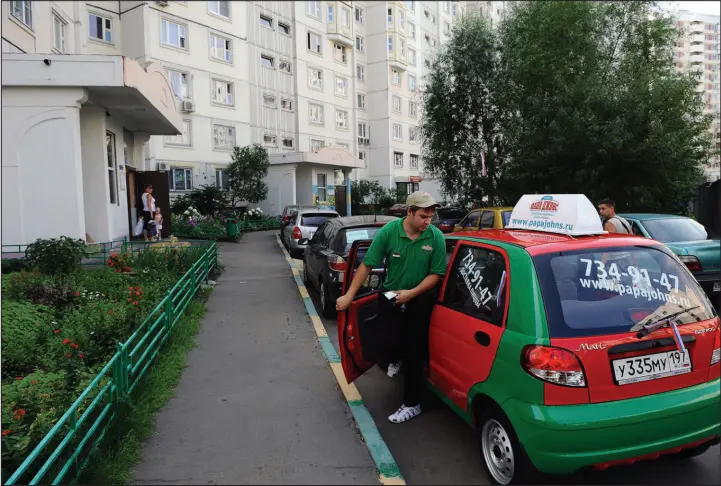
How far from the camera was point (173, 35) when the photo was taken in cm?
2647

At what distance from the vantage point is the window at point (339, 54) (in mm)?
38688

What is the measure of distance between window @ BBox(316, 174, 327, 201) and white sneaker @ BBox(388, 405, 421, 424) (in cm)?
2813

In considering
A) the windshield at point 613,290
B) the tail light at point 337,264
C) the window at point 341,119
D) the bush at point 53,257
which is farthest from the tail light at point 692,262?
the window at point 341,119

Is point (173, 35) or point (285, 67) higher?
point (285, 67)

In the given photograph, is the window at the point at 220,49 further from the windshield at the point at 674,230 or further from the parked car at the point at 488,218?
the windshield at the point at 674,230

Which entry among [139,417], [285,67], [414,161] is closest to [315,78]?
[285,67]

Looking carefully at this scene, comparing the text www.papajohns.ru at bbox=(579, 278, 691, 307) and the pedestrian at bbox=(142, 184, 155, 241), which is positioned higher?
the pedestrian at bbox=(142, 184, 155, 241)

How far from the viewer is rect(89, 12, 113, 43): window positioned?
25.0m

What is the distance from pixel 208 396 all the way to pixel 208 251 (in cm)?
632

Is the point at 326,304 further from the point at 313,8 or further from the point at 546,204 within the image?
the point at 313,8

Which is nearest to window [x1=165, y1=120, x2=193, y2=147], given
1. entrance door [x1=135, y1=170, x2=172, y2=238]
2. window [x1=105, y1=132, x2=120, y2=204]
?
entrance door [x1=135, y1=170, x2=172, y2=238]

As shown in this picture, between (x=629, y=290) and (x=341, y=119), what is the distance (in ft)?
125

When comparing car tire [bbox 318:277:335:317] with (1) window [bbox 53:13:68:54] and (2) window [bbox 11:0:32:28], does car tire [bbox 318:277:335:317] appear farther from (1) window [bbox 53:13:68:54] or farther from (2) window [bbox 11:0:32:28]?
(1) window [bbox 53:13:68:54]

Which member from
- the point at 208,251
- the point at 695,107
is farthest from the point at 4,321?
the point at 695,107
